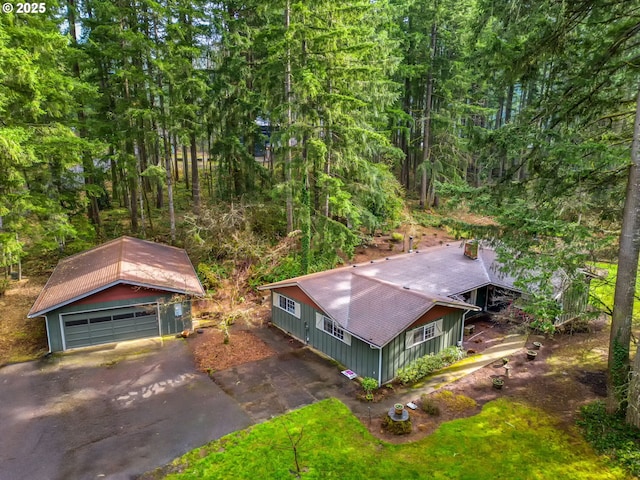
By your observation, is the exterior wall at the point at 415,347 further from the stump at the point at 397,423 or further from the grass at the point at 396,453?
the grass at the point at 396,453

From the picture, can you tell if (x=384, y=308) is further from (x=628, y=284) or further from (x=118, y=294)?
(x=118, y=294)

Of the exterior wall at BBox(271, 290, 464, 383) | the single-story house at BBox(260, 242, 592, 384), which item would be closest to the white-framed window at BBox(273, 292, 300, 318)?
the single-story house at BBox(260, 242, 592, 384)

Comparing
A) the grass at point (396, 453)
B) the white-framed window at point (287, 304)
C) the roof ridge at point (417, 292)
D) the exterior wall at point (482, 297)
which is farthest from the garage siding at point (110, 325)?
the exterior wall at point (482, 297)

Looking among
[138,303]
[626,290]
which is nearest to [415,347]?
[626,290]

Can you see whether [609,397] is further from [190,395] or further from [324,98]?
[324,98]

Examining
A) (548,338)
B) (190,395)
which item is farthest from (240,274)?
(548,338)

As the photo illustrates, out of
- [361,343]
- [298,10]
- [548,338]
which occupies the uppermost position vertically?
[298,10]

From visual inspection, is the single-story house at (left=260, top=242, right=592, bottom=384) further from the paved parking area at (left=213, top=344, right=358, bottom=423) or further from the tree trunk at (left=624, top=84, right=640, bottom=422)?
the tree trunk at (left=624, top=84, right=640, bottom=422)
